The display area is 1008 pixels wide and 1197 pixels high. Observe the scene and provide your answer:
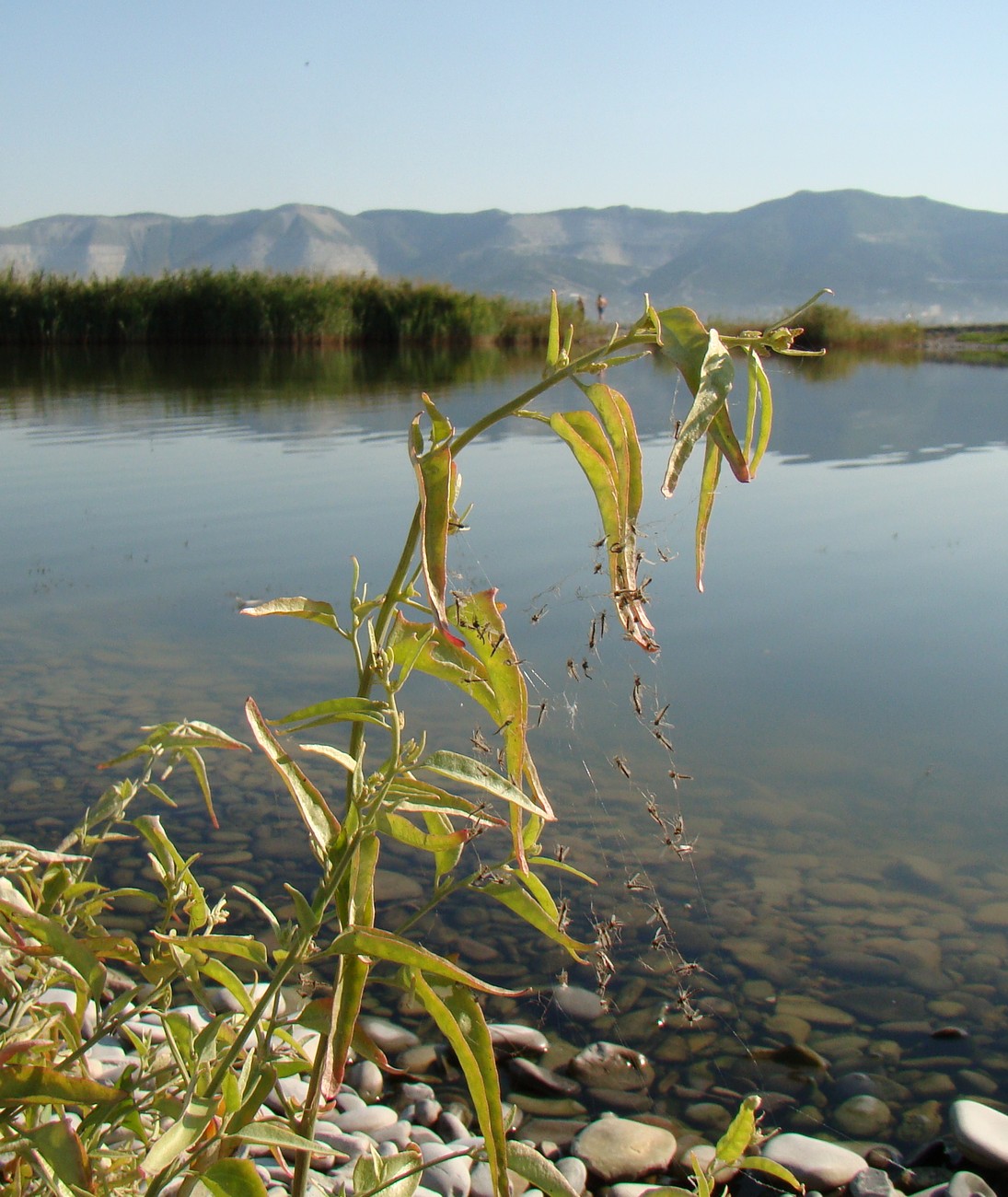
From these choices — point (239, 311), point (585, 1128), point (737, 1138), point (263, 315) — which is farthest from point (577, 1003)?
point (239, 311)

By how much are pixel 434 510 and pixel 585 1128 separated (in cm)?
184

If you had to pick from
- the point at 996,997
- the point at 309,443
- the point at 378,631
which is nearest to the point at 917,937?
the point at 996,997

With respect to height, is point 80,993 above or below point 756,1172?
above

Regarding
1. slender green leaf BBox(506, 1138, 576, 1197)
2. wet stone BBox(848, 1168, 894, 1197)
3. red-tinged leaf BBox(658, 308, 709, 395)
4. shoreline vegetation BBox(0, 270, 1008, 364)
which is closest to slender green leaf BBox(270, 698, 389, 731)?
red-tinged leaf BBox(658, 308, 709, 395)

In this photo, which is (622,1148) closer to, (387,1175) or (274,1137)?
(387,1175)

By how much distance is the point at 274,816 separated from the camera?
3.47 m

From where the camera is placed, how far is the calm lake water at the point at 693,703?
2643 millimetres

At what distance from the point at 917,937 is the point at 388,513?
577 cm

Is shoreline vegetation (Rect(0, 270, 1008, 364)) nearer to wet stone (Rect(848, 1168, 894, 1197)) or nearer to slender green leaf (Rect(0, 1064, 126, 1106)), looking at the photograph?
wet stone (Rect(848, 1168, 894, 1197))

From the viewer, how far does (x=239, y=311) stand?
3012 centimetres

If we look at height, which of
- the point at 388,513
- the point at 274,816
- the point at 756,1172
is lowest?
the point at 756,1172

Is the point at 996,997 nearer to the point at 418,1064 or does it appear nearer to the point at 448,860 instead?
the point at 418,1064

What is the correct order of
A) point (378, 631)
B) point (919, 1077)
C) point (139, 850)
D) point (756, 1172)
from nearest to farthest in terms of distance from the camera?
1. point (378, 631)
2. point (756, 1172)
3. point (919, 1077)
4. point (139, 850)

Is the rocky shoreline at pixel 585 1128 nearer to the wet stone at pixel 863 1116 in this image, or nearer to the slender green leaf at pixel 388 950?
the wet stone at pixel 863 1116
